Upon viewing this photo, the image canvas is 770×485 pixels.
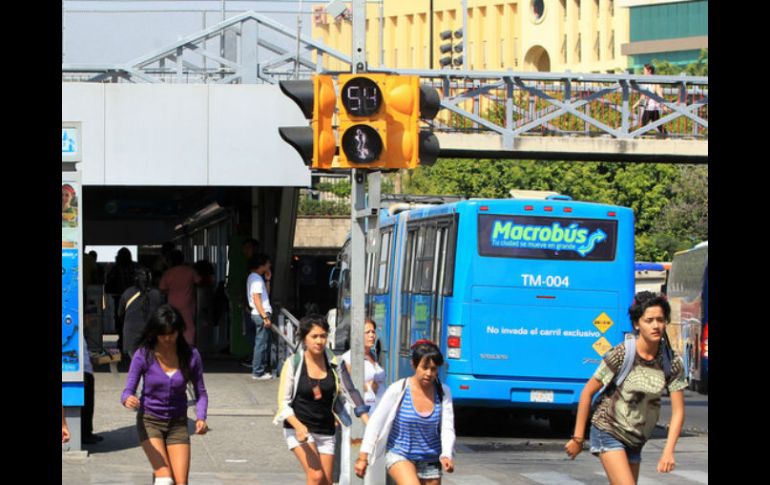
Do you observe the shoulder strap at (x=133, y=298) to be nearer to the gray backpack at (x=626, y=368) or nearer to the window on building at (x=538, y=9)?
the gray backpack at (x=626, y=368)

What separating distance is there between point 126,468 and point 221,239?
18945 mm

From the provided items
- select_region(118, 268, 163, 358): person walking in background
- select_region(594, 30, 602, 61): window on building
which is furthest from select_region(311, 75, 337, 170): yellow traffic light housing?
select_region(594, 30, 602, 61): window on building

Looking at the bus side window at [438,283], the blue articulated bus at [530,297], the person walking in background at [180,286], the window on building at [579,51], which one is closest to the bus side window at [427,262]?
the bus side window at [438,283]

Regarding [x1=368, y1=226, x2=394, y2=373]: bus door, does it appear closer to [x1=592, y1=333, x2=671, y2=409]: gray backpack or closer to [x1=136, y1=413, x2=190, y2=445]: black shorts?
[x1=136, y1=413, x2=190, y2=445]: black shorts

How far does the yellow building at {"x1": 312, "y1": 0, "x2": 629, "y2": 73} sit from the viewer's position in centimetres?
10788

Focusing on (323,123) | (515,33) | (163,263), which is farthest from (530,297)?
(515,33)

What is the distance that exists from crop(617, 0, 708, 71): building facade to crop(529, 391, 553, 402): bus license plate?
85232 mm

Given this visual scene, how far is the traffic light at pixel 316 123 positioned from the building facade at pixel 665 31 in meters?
92.6

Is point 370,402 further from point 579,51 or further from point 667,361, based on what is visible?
point 579,51

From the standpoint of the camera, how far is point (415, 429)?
1036 cm

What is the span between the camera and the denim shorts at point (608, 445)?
9945mm
